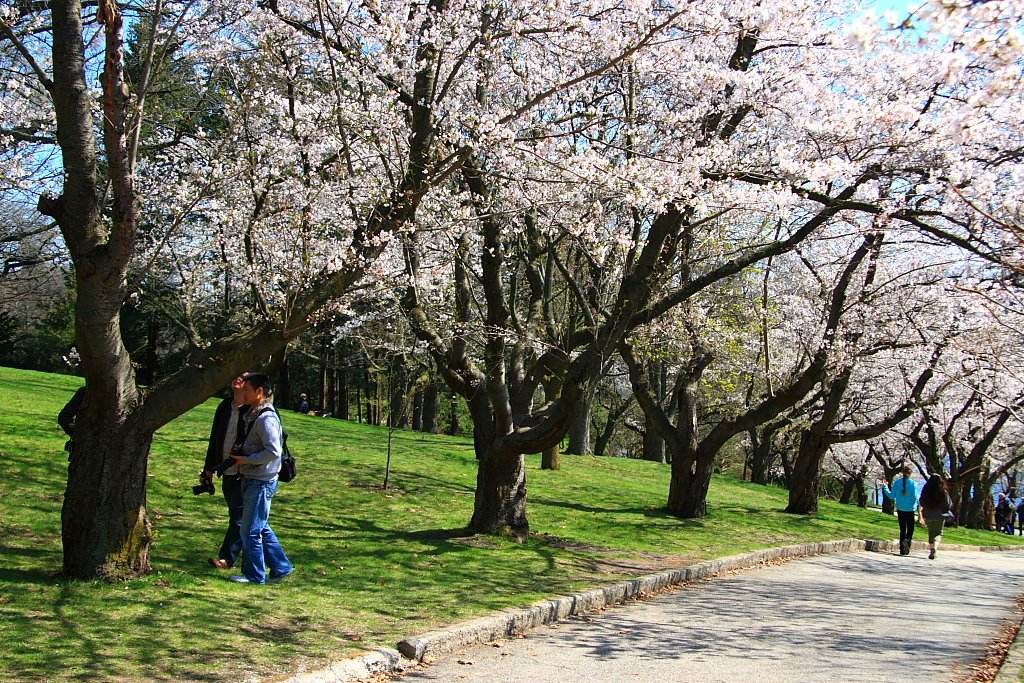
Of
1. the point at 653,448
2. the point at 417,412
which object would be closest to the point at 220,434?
the point at 653,448

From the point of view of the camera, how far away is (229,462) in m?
7.58

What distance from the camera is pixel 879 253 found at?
15.4 metres

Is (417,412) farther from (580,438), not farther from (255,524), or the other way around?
(255,524)

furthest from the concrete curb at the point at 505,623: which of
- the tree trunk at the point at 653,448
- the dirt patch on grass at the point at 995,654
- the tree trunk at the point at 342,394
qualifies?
the tree trunk at the point at 342,394

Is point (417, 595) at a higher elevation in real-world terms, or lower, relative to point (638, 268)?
lower

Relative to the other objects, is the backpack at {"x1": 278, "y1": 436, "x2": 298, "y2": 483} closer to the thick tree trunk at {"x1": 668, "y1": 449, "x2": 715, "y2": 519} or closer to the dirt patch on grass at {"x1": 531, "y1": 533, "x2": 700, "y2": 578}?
the dirt patch on grass at {"x1": 531, "y1": 533, "x2": 700, "y2": 578}

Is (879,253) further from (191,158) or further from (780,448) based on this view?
(780,448)

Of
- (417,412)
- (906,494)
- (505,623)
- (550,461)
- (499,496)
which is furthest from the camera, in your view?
(417,412)

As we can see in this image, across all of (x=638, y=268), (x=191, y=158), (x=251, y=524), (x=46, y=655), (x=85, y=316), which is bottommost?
(x=46, y=655)

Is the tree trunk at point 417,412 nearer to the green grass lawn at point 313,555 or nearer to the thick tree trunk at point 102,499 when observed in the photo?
the green grass lawn at point 313,555

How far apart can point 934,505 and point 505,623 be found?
11.6 meters

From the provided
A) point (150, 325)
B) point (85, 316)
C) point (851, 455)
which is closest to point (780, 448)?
point (851, 455)

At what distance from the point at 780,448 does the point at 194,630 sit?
119 feet

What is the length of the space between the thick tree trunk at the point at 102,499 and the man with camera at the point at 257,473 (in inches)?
33.1
